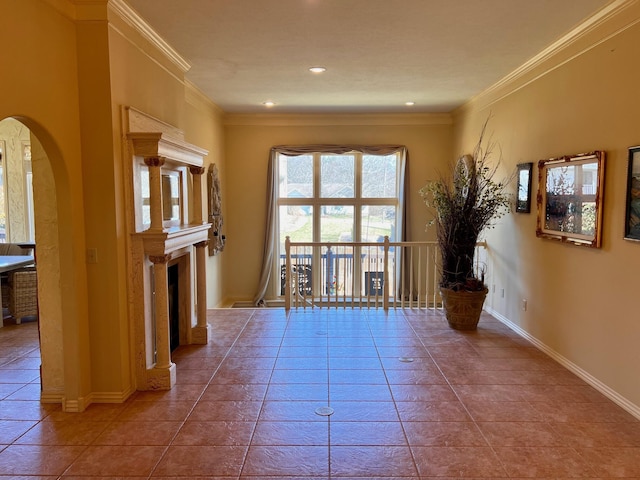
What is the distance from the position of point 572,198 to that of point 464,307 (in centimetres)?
159

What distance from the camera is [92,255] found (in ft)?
9.59

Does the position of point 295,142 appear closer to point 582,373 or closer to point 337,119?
point 337,119

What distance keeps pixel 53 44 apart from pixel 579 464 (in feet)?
12.6

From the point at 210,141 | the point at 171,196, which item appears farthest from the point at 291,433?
the point at 210,141

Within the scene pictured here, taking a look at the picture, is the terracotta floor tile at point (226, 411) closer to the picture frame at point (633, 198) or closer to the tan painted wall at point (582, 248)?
the tan painted wall at point (582, 248)

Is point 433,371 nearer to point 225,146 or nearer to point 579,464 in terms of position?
point 579,464

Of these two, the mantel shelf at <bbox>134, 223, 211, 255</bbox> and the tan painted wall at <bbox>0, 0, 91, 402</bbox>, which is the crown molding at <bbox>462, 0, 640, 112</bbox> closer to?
the mantel shelf at <bbox>134, 223, 211, 255</bbox>

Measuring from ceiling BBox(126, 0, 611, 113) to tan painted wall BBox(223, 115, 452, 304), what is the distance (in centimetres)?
136

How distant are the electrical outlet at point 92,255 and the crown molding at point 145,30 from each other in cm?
159

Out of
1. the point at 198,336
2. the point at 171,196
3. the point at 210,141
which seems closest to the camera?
the point at 171,196

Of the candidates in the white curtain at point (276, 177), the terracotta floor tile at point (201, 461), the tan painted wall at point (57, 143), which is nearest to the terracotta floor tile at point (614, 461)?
the terracotta floor tile at point (201, 461)

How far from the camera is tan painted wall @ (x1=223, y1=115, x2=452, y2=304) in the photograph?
677 cm

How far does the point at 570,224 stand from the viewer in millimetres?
3539

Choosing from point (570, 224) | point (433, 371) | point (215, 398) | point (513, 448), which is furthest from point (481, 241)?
point (215, 398)
